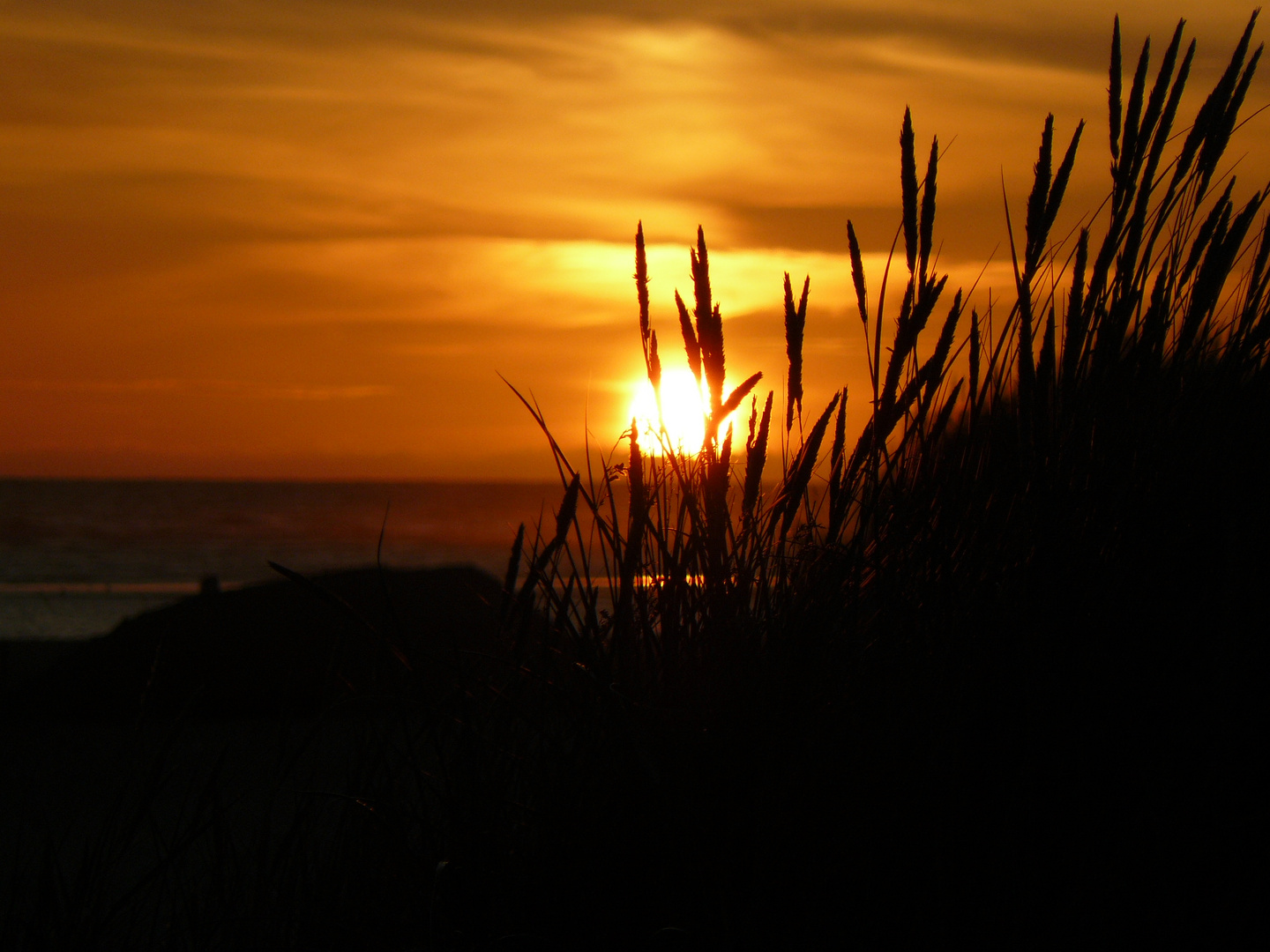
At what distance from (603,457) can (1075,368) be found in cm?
66

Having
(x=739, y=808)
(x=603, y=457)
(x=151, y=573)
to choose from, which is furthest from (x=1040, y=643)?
(x=151, y=573)

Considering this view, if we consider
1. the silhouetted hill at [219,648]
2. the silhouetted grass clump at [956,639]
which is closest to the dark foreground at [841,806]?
the silhouetted grass clump at [956,639]

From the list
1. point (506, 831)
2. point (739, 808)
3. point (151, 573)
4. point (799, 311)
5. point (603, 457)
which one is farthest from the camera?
point (151, 573)

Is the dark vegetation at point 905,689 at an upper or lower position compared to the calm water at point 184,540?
upper

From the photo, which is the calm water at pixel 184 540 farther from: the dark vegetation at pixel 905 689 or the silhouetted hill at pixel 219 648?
the dark vegetation at pixel 905 689

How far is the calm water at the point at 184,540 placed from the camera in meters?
15.0

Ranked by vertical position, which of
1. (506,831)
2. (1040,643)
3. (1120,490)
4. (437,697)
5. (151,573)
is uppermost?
(1120,490)

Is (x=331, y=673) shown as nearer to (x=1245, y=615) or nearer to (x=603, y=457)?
(x=603, y=457)

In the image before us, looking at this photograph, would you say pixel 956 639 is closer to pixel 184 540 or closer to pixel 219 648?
pixel 219 648

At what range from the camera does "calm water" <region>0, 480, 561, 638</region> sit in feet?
49.2

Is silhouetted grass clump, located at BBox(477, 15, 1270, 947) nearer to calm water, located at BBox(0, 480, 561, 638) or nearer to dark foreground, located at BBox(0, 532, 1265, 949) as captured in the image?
dark foreground, located at BBox(0, 532, 1265, 949)

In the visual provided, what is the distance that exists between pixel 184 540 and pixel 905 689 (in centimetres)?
3993

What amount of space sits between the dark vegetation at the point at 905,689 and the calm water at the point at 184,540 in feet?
14.8

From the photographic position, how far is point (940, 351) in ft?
4.38
